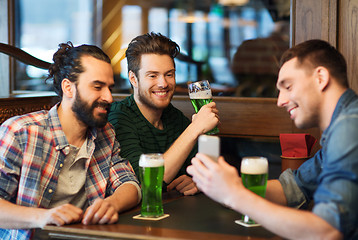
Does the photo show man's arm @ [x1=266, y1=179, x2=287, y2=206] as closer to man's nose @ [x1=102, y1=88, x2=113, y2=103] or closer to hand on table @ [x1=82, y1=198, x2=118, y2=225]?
hand on table @ [x1=82, y1=198, x2=118, y2=225]

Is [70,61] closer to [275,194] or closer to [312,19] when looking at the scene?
[275,194]

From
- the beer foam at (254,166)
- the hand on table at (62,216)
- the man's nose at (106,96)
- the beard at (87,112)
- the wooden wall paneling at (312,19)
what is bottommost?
the hand on table at (62,216)

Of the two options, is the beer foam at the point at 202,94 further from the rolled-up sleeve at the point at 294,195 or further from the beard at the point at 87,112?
the rolled-up sleeve at the point at 294,195

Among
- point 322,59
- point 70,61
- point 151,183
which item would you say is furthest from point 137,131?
point 322,59

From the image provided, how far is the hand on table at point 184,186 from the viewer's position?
1.99 meters

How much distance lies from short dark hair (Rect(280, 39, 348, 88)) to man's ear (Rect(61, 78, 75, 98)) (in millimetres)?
944

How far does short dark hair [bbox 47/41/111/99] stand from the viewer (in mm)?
1995

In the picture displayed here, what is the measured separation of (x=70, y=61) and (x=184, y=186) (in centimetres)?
72

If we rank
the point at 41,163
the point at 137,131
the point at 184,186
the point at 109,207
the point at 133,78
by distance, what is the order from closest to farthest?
1. the point at 109,207
2. the point at 41,163
3. the point at 184,186
4. the point at 137,131
5. the point at 133,78

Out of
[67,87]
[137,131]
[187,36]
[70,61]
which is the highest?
[187,36]

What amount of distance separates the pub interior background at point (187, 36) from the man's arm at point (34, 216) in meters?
1.60

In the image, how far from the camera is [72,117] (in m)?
1.98

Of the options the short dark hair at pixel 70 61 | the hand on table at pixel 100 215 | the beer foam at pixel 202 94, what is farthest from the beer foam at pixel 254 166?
the short dark hair at pixel 70 61

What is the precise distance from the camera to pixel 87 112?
195 centimetres
